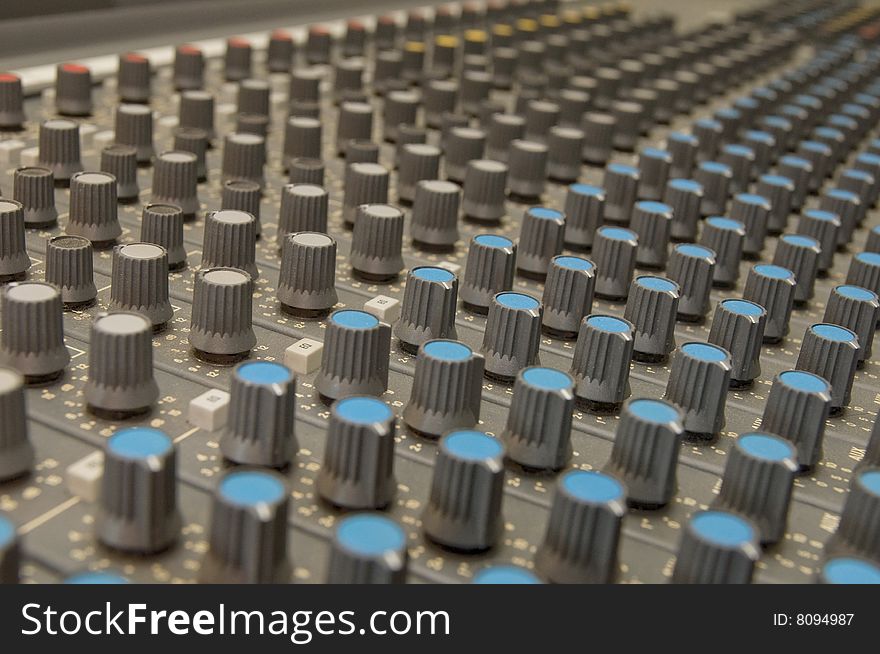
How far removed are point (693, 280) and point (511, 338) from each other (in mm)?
635

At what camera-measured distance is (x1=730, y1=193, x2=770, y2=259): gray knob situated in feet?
9.99

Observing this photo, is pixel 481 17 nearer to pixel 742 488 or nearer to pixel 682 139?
pixel 682 139

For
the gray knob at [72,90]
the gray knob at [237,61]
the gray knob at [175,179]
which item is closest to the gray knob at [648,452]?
the gray knob at [175,179]

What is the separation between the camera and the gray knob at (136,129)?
303 centimetres

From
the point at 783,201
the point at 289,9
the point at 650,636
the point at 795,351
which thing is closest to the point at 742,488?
the point at 650,636

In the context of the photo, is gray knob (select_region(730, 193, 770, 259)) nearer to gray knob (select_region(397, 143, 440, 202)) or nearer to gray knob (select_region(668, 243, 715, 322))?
gray knob (select_region(668, 243, 715, 322))

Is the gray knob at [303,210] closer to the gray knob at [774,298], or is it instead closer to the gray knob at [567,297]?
the gray knob at [567,297]

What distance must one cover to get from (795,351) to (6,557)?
5.98 feet

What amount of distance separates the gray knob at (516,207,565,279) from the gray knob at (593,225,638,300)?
0.37 ft

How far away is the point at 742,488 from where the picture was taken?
5.75 feet

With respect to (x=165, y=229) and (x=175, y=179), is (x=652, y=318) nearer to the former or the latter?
(x=165, y=229)

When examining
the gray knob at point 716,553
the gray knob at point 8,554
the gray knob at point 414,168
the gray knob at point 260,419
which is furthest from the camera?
the gray knob at point 414,168

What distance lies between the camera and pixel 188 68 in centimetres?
378

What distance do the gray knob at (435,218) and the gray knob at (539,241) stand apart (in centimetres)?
20
